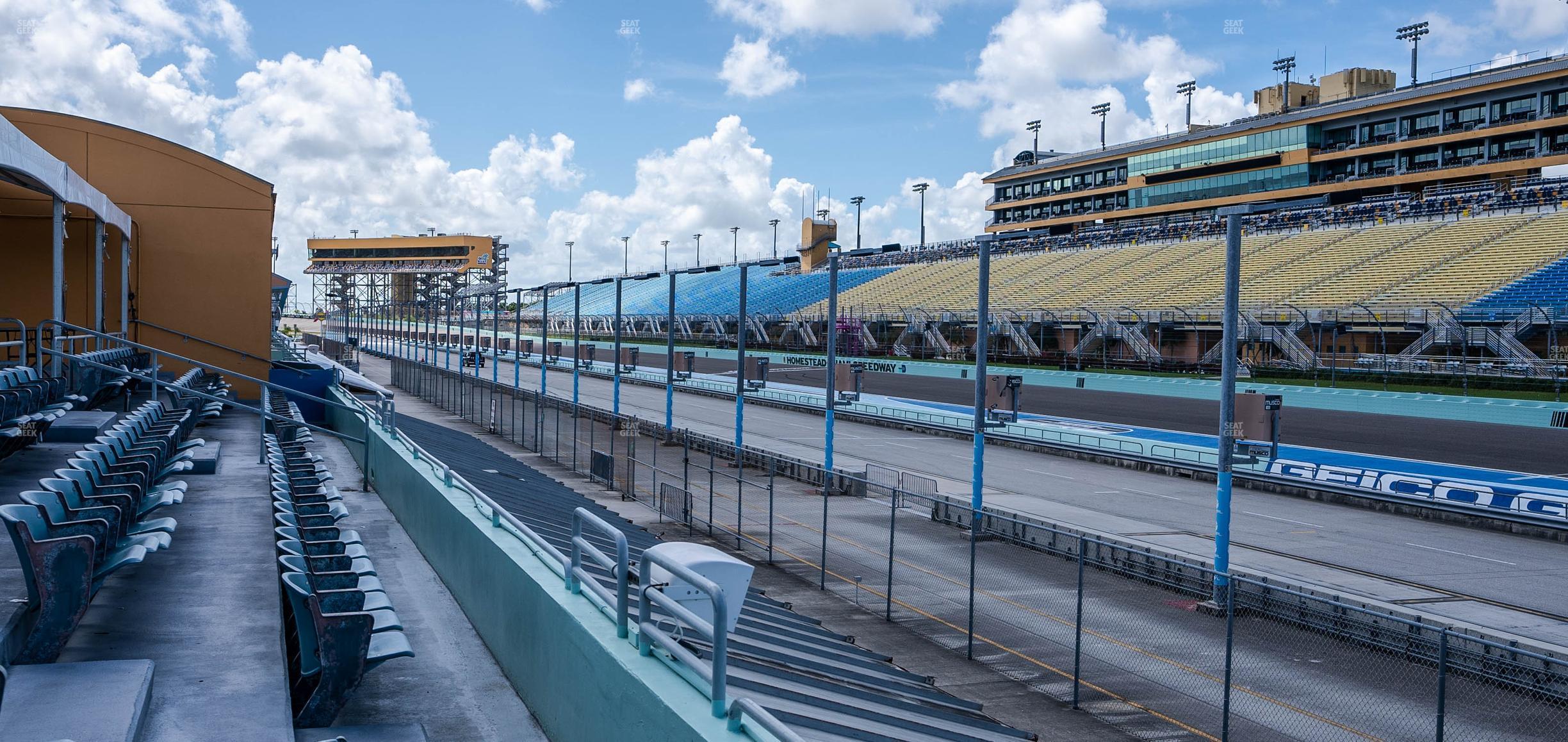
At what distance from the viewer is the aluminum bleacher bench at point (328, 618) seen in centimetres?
646

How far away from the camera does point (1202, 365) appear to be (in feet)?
190

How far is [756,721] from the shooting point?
4980mm

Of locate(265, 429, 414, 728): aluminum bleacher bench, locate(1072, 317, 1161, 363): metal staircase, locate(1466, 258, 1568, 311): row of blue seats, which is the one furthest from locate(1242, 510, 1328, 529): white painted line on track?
locate(1072, 317, 1161, 363): metal staircase

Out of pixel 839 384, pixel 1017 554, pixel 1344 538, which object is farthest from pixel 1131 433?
pixel 1017 554

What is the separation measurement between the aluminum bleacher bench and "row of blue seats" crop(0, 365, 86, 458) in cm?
345

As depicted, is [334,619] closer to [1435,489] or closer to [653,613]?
[653,613]

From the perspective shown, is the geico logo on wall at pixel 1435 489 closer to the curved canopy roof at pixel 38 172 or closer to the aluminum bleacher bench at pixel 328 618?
the aluminum bleacher bench at pixel 328 618

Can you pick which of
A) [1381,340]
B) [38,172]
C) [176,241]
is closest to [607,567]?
[38,172]

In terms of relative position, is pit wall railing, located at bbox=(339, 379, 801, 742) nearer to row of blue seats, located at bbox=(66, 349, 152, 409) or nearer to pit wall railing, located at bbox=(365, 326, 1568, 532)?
row of blue seats, located at bbox=(66, 349, 152, 409)

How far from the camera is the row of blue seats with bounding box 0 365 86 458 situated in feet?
35.6

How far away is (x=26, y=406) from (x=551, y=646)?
26.0 feet

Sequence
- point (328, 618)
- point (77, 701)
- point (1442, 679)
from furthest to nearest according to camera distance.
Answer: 1. point (1442, 679)
2. point (328, 618)
3. point (77, 701)

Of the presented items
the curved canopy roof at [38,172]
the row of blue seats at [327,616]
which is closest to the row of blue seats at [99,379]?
the curved canopy roof at [38,172]

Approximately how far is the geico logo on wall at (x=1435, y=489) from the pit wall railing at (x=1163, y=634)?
964 centimetres
